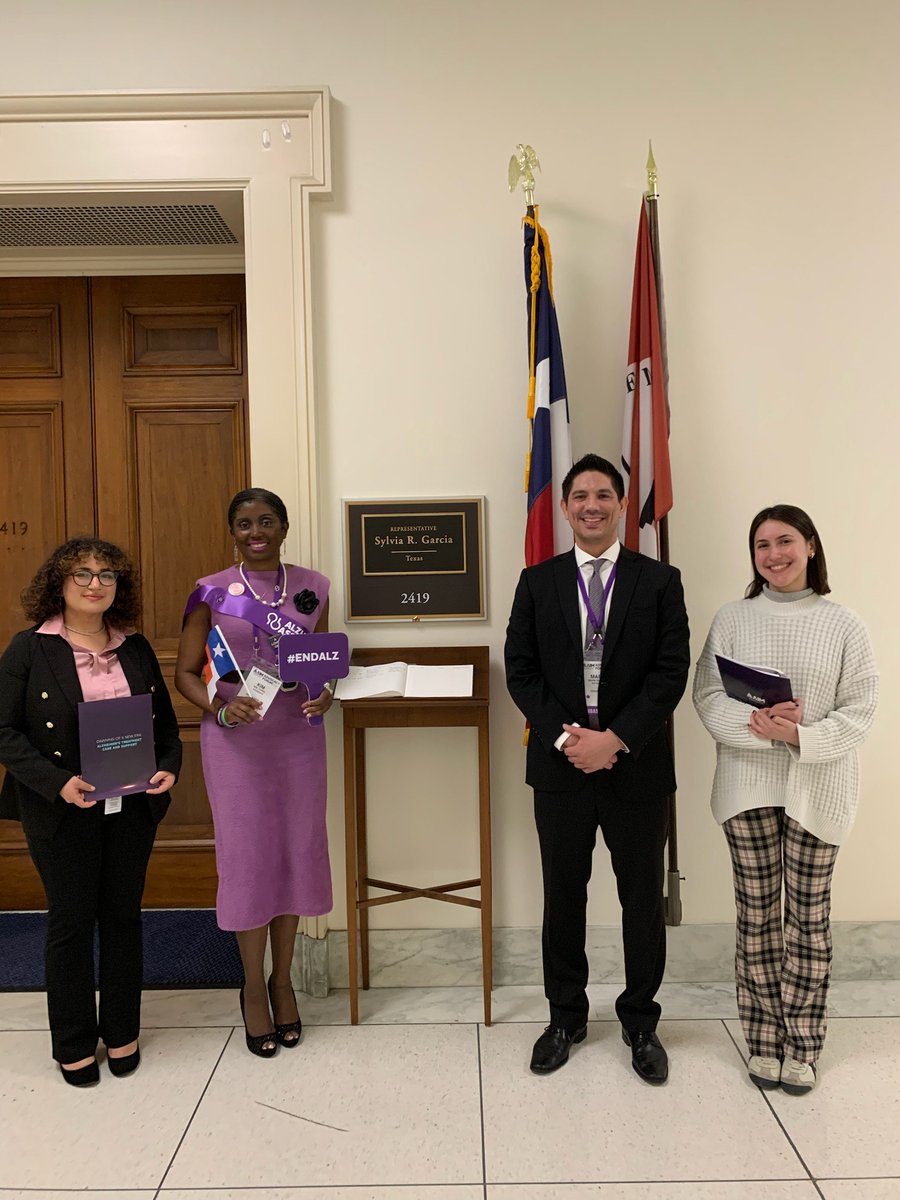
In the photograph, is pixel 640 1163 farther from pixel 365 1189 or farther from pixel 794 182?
pixel 794 182

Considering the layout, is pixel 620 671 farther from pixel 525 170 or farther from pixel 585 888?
pixel 525 170

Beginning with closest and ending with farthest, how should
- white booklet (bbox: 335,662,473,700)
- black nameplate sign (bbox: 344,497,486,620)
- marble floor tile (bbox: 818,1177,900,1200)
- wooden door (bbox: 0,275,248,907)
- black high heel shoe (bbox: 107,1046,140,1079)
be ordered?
1. marble floor tile (bbox: 818,1177,900,1200)
2. black high heel shoe (bbox: 107,1046,140,1079)
3. white booklet (bbox: 335,662,473,700)
4. black nameplate sign (bbox: 344,497,486,620)
5. wooden door (bbox: 0,275,248,907)

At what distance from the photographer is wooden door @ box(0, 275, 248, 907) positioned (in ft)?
11.8

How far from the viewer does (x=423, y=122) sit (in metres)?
3.07

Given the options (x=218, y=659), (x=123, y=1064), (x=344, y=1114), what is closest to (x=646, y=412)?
(x=218, y=659)

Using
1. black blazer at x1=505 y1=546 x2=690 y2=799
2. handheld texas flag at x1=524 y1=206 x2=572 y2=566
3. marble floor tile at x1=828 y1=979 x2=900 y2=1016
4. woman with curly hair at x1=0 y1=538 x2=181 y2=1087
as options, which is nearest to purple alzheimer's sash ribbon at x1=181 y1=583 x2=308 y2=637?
woman with curly hair at x1=0 y1=538 x2=181 y2=1087

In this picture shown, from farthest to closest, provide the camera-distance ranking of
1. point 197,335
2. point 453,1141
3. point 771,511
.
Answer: point 197,335, point 771,511, point 453,1141

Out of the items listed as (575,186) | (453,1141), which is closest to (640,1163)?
(453,1141)

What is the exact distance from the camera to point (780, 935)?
257 cm

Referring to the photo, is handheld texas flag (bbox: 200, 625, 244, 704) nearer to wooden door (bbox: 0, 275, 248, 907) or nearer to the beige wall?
the beige wall

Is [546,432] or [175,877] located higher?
[546,432]

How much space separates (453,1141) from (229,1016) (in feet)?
3.36

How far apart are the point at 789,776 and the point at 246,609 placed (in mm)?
1682

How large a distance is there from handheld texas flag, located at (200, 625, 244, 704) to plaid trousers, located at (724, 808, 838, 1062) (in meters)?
1.58
